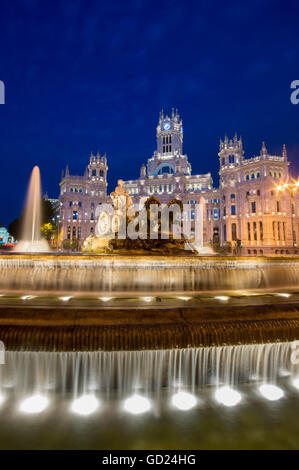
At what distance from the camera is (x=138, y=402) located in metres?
4.16

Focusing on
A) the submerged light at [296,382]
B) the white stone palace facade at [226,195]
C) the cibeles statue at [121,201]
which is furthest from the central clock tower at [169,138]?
the submerged light at [296,382]

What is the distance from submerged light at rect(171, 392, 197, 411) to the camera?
406cm

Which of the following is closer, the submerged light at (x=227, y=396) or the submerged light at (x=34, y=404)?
the submerged light at (x=34, y=404)

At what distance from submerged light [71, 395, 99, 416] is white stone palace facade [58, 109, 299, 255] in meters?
36.1

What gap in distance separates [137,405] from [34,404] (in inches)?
68.2

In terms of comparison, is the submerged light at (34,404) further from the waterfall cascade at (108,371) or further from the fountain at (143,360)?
the waterfall cascade at (108,371)

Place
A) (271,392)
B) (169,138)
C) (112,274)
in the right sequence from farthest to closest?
1. (169,138)
2. (112,274)
3. (271,392)

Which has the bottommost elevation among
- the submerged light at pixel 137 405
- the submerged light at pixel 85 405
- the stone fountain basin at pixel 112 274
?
the submerged light at pixel 137 405

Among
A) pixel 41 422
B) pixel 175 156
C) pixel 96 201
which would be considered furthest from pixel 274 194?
pixel 41 422

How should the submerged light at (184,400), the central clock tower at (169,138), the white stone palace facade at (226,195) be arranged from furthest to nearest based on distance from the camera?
the central clock tower at (169,138)
the white stone palace facade at (226,195)
the submerged light at (184,400)

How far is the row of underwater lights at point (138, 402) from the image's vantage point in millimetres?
3930

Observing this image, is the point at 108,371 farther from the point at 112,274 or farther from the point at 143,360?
the point at 112,274

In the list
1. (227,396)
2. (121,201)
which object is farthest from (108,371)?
(121,201)

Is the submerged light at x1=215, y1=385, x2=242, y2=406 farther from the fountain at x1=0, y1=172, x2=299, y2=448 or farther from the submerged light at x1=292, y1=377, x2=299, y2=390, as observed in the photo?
the submerged light at x1=292, y1=377, x2=299, y2=390
